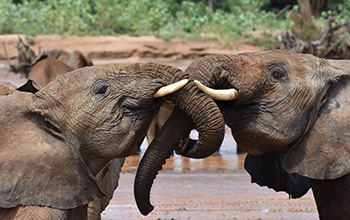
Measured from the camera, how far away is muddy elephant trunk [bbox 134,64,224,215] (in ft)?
12.7

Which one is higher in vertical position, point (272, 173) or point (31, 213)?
point (31, 213)

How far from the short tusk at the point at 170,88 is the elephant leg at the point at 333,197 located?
3.70 feet

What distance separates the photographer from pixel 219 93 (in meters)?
3.98

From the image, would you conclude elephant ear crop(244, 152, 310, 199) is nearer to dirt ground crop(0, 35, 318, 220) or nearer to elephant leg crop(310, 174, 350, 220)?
elephant leg crop(310, 174, 350, 220)

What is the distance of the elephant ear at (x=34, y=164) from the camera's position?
11.9 ft

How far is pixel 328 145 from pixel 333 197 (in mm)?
376

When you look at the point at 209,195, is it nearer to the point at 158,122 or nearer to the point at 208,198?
the point at 208,198

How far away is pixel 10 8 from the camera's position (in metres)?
21.1

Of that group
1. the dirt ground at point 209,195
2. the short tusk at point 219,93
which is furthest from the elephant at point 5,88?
the dirt ground at point 209,195

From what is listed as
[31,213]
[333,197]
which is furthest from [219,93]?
[31,213]

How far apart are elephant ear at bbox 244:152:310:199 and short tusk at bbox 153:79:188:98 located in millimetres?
1182

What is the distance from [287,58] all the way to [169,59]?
13745 millimetres

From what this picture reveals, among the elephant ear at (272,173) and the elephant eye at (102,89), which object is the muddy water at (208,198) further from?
the elephant eye at (102,89)

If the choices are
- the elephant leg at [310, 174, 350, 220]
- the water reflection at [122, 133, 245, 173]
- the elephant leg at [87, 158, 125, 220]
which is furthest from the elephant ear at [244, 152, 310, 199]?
the water reflection at [122, 133, 245, 173]
